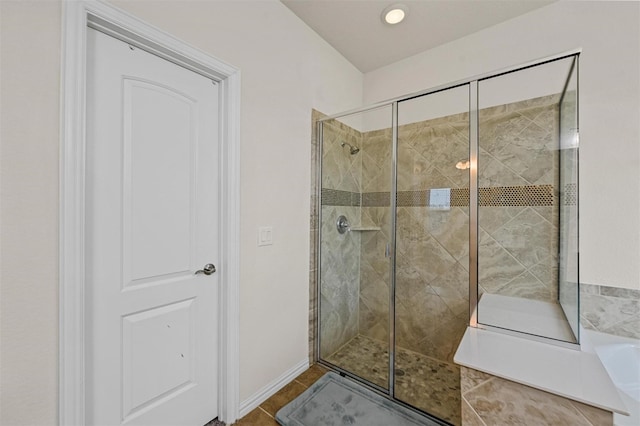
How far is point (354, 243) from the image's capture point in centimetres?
226

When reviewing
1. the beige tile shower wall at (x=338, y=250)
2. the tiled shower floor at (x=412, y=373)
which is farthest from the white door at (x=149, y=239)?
the tiled shower floor at (x=412, y=373)

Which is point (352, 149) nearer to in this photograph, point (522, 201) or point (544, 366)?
point (522, 201)

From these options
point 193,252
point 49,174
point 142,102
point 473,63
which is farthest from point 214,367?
point 473,63

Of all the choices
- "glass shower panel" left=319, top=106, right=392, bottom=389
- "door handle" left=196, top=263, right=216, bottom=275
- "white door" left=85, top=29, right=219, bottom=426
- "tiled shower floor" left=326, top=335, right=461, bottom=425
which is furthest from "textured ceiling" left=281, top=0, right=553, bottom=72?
"tiled shower floor" left=326, top=335, right=461, bottom=425

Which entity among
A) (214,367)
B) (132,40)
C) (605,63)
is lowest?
(214,367)

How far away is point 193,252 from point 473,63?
8.15ft

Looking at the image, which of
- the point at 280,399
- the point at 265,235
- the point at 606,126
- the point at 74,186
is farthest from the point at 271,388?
the point at 606,126

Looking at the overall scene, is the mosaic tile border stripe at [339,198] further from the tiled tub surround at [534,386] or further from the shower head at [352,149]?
the tiled tub surround at [534,386]

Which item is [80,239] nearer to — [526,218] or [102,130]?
[102,130]

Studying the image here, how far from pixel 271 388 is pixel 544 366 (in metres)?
1.51

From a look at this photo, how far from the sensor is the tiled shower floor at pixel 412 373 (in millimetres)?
1713

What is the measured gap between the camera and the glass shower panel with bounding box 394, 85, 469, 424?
1.91 m

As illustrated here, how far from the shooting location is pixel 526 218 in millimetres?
1697

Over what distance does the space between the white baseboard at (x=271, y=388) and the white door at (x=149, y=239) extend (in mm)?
206
